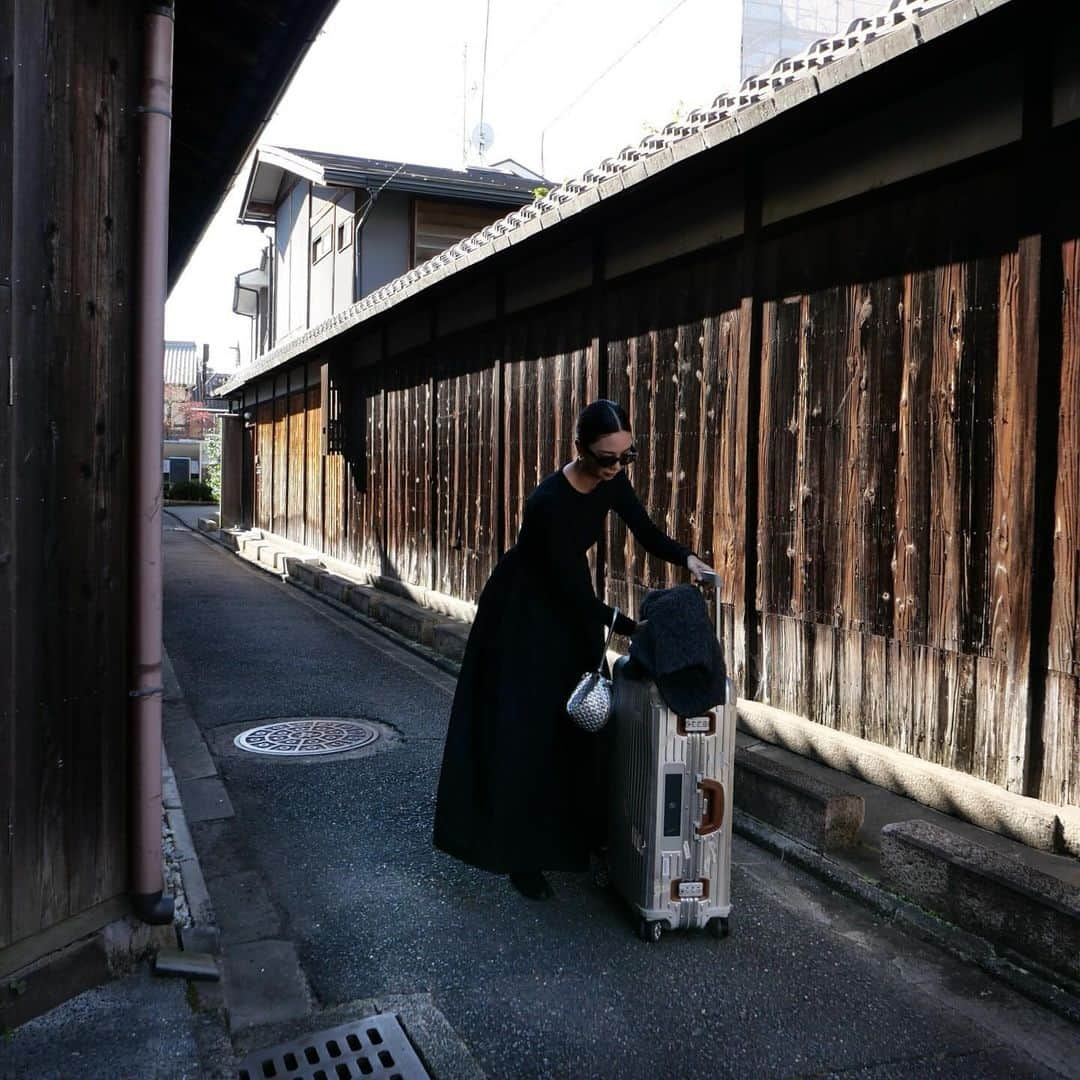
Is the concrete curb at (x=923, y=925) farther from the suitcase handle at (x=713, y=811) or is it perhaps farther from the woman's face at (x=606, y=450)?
the woman's face at (x=606, y=450)

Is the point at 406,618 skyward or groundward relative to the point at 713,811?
groundward

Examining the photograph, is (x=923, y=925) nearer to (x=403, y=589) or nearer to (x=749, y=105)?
(x=749, y=105)

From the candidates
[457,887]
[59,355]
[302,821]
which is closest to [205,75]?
[59,355]

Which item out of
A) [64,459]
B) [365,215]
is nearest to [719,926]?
[64,459]

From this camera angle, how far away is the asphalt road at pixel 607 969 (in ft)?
11.3

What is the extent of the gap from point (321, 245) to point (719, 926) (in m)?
21.5

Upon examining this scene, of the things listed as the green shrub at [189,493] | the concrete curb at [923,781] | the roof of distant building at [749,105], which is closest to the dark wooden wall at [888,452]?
the concrete curb at [923,781]

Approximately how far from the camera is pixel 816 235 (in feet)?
21.3

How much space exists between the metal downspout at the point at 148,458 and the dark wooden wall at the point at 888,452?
12.9 ft

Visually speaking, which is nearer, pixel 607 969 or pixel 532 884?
pixel 607 969

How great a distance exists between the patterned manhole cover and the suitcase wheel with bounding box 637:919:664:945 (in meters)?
3.52

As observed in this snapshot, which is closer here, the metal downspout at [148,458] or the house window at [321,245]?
the metal downspout at [148,458]

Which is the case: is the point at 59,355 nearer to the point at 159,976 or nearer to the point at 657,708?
the point at 159,976

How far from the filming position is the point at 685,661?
4023 mm
